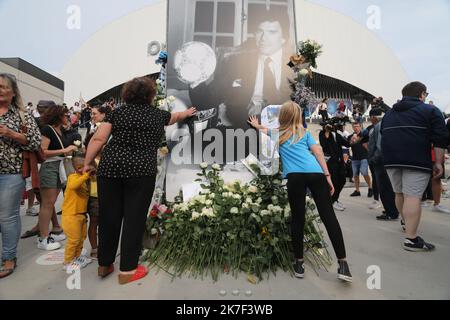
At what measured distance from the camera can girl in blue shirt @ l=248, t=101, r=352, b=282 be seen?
2.33 m

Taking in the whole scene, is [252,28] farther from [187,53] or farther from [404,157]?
[404,157]

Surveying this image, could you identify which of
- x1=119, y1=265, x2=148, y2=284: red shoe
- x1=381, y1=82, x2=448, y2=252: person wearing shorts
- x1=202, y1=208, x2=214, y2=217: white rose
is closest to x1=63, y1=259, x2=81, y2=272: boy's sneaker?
x1=119, y1=265, x2=148, y2=284: red shoe

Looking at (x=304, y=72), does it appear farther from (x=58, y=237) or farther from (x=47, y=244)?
(x=58, y=237)

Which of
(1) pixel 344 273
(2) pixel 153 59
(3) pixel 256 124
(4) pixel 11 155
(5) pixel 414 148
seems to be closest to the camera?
(1) pixel 344 273

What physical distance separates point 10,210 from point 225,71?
250 cm

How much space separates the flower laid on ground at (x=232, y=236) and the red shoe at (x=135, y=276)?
175 millimetres

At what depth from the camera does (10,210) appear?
2.48 metres

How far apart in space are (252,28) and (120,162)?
2.21m

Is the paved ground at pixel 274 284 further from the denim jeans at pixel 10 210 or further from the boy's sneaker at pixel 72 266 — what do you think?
the denim jeans at pixel 10 210

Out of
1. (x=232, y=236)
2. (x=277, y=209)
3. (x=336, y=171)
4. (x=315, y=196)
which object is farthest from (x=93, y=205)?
(x=336, y=171)

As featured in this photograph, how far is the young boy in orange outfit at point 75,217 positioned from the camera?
262 cm

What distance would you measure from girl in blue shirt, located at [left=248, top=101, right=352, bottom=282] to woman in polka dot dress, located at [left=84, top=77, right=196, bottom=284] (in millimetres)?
1119

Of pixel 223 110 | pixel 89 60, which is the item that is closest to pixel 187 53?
pixel 223 110

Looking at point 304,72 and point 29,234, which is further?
point 29,234
